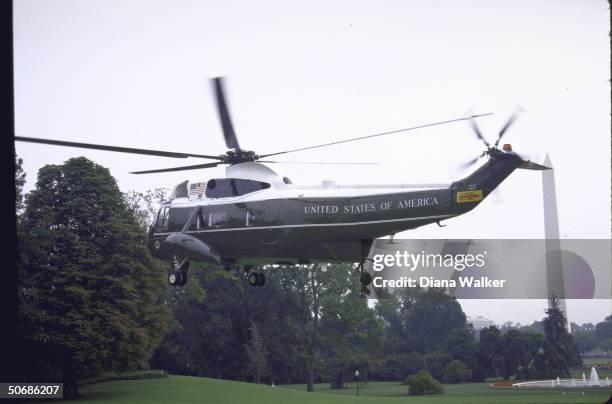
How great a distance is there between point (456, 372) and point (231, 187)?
53594mm

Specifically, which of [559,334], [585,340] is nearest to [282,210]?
[559,334]

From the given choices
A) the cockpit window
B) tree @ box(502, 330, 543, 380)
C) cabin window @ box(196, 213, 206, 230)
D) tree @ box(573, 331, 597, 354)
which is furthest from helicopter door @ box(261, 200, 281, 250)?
tree @ box(573, 331, 597, 354)

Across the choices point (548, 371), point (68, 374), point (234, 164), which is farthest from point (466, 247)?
point (234, 164)

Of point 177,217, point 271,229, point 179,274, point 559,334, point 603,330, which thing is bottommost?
point 603,330

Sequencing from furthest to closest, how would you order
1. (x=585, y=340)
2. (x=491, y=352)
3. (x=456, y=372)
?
(x=585, y=340) < (x=456, y=372) < (x=491, y=352)

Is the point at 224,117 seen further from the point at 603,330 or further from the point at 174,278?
the point at 603,330

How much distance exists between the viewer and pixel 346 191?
23406mm

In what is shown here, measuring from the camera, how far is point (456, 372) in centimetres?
7400

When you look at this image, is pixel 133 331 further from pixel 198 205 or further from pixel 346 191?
pixel 346 191

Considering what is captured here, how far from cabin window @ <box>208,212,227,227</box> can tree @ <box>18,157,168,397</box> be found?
22.2 meters

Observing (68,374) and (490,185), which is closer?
(490,185)

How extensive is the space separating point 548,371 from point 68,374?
42821 mm

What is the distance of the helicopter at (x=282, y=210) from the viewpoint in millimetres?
21812

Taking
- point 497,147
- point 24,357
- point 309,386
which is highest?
point 497,147
